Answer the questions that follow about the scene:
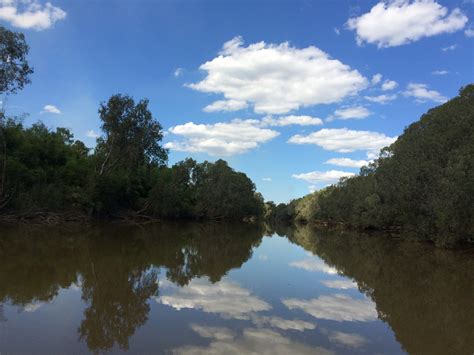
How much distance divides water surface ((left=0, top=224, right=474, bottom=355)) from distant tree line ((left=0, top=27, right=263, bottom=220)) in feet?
66.3

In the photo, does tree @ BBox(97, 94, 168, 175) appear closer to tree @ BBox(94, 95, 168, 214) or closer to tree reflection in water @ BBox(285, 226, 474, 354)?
tree @ BBox(94, 95, 168, 214)

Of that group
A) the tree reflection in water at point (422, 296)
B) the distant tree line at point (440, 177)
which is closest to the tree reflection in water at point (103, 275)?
the tree reflection in water at point (422, 296)

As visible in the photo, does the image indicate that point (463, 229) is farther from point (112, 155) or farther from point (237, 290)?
point (112, 155)

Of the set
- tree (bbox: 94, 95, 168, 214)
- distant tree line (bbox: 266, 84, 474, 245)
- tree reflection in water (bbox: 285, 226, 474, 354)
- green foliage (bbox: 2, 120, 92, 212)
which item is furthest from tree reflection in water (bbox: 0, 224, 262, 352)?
tree (bbox: 94, 95, 168, 214)

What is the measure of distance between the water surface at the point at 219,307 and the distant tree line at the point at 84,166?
20.2 m

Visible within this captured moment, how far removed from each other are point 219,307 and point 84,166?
1580 inches

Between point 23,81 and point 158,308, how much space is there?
25098mm

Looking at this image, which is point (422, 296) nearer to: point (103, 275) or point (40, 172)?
point (103, 275)

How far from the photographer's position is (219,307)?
875cm

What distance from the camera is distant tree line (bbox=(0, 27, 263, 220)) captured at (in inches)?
1329

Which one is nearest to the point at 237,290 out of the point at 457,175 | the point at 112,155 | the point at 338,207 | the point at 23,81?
the point at 457,175

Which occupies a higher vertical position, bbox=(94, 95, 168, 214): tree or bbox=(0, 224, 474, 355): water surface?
bbox=(94, 95, 168, 214): tree

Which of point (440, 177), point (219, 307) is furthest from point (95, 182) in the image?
point (219, 307)

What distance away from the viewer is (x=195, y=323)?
24.1ft
